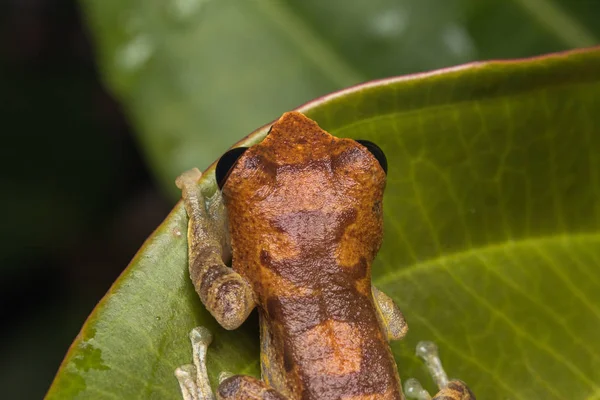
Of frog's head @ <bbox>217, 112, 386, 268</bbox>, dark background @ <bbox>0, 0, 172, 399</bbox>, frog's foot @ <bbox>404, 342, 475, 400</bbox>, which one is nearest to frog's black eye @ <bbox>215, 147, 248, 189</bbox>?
frog's head @ <bbox>217, 112, 386, 268</bbox>

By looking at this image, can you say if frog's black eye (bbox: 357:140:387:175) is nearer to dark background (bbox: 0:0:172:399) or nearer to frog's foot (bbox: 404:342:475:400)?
frog's foot (bbox: 404:342:475:400)

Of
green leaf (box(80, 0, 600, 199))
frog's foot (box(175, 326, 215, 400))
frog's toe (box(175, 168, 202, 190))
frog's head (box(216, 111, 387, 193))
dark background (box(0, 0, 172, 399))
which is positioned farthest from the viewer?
dark background (box(0, 0, 172, 399))

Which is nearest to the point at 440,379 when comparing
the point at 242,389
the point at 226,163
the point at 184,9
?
the point at 242,389

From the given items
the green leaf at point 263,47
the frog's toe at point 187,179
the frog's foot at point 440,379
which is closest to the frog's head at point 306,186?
the frog's toe at point 187,179

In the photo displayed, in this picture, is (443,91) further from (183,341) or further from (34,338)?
(34,338)

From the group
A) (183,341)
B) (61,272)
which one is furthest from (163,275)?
(61,272)

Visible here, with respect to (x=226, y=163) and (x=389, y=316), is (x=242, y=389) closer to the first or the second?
(x=389, y=316)
